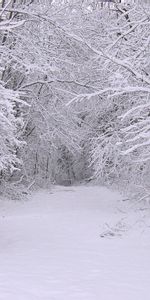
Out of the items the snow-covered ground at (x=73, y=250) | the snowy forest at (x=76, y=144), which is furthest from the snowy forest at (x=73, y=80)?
the snow-covered ground at (x=73, y=250)

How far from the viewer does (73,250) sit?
10.9 metres

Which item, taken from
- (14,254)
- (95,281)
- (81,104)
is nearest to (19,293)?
(95,281)

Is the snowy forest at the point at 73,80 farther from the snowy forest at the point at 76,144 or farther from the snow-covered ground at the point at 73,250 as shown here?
the snow-covered ground at the point at 73,250

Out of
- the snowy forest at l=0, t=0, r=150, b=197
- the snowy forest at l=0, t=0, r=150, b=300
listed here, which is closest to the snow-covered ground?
the snowy forest at l=0, t=0, r=150, b=300

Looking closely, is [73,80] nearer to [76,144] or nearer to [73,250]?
[76,144]

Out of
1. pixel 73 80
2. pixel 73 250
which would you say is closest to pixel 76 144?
pixel 73 80

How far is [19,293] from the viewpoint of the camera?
649 centimetres

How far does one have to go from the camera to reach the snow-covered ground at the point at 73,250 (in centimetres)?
706

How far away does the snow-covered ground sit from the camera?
7.06 metres

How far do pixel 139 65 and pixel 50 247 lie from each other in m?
4.03

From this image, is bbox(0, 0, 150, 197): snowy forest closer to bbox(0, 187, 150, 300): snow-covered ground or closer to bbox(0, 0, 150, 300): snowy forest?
bbox(0, 0, 150, 300): snowy forest

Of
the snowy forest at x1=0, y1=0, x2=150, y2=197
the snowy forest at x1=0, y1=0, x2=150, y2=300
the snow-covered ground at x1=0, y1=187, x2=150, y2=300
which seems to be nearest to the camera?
the snow-covered ground at x1=0, y1=187, x2=150, y2=300

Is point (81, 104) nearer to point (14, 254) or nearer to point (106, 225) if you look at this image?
point (106, 225)

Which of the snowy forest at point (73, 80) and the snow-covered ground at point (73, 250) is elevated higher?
the snowy forest at point (73, 80)
